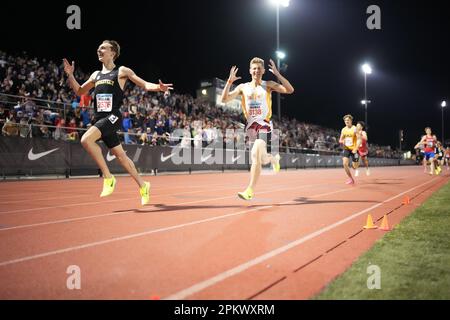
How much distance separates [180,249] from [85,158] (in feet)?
43.0

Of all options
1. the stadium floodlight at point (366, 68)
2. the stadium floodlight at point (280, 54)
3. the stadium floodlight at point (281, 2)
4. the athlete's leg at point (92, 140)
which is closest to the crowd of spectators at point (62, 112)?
the athlete's leg at point (92, 140)

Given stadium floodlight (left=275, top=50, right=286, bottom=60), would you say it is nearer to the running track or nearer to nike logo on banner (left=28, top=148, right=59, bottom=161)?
nike logo on banner (left=28, top=148, right=59, bottom=161)

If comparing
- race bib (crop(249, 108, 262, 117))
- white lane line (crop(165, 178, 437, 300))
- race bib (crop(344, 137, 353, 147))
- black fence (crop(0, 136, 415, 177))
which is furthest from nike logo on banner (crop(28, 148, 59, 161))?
white lane line (crop(165, 178, 437, 300))

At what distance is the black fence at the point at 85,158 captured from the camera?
13.2 metres

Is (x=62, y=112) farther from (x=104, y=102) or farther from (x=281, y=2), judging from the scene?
(x=281, y=2)

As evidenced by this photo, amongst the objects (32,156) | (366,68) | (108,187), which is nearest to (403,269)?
(108,187)

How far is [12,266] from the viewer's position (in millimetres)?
2977

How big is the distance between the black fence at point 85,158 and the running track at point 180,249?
25.2 ft

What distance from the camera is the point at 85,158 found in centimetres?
1544

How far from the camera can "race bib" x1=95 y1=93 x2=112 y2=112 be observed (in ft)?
20.2

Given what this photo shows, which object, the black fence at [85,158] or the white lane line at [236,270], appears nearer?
the white lane line at [236,270]

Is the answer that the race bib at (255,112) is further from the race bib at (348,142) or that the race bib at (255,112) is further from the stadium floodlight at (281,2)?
the stadium floodlight at (281,2)
